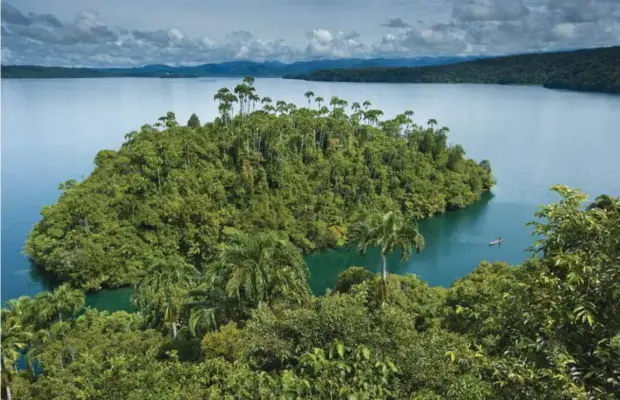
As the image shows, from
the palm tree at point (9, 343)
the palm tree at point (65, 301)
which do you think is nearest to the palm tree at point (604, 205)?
the palm tree at point (9, 343)

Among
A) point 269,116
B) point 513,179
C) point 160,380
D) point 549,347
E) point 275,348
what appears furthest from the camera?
point 513,179

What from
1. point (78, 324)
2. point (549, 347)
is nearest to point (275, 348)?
point (549, 347)

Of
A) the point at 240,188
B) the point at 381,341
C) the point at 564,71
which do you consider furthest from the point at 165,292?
the point at 564,71

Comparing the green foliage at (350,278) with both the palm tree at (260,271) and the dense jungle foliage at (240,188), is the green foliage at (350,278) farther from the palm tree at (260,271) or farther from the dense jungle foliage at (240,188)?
the dense jungle foliage at (240,188)

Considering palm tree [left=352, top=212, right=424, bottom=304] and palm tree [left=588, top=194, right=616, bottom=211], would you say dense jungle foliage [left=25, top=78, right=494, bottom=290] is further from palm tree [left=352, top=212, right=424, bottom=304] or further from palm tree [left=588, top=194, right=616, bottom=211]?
palm tree [left=588, top=194, right=616, bottom=211]

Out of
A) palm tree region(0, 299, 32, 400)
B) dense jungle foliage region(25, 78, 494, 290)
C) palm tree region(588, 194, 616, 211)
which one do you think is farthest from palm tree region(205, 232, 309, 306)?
dense jungle foliage region(25, 78, 494, 290)

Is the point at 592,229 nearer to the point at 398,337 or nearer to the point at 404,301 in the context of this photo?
the point at 398,337
